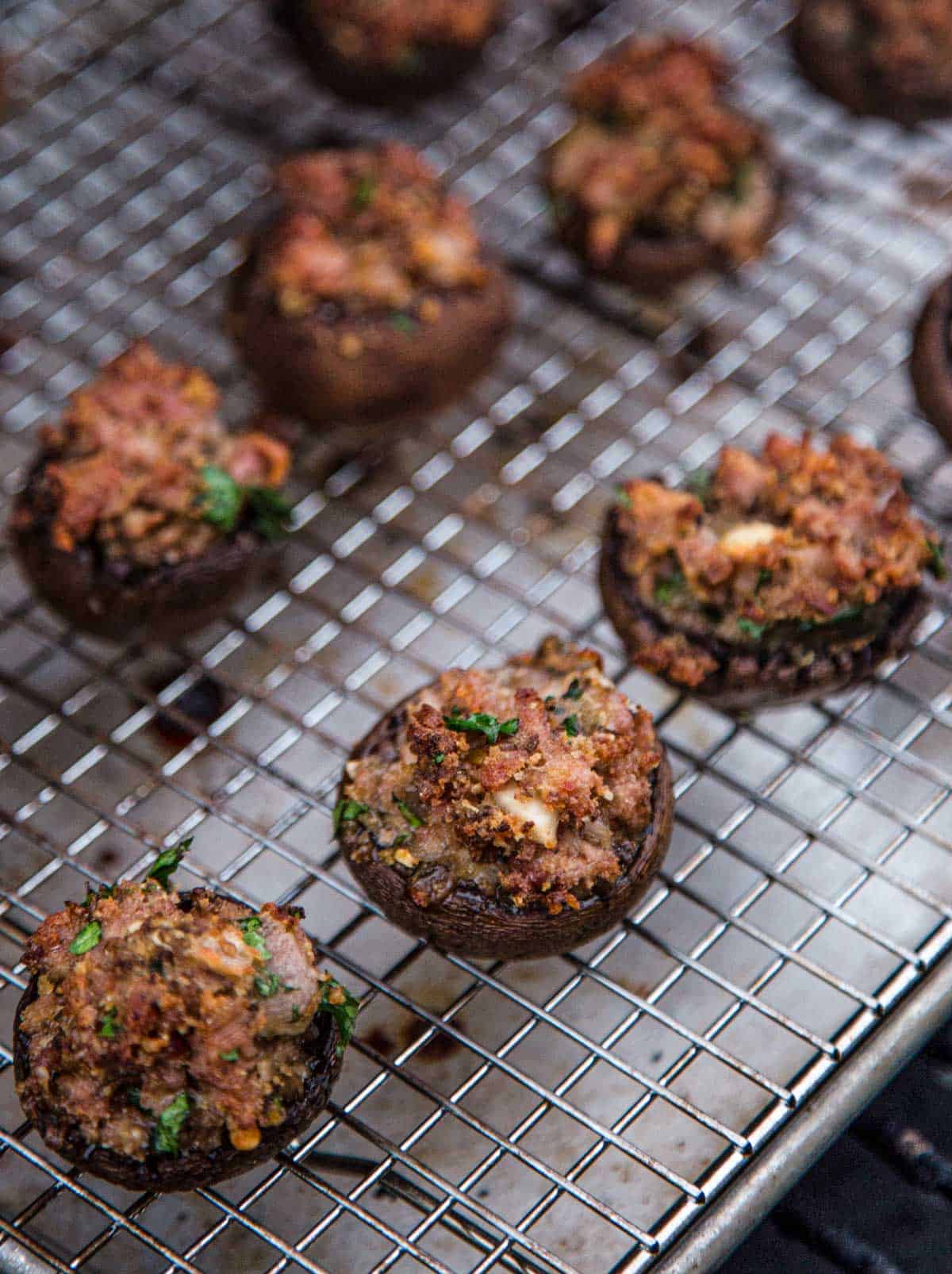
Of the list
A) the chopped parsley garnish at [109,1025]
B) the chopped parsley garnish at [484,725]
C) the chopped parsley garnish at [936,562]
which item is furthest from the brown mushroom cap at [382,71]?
the chopped parsley garnish at [109,1025]

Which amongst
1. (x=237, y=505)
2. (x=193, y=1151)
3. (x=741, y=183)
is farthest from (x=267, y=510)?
(x=741, y=183)

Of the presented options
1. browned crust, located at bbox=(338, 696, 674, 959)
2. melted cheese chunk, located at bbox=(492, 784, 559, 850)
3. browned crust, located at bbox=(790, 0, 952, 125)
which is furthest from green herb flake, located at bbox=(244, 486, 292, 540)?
browned crust, located at bbox=(790, 0, 952, 125)

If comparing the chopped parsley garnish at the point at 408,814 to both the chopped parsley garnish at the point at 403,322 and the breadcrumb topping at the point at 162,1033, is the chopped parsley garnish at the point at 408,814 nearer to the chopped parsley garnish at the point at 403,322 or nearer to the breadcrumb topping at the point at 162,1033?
the breadcrumb topping at the point at 162,1033

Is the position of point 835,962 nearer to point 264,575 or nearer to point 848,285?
point 264,575

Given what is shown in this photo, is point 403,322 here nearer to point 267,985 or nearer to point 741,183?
point 741,183

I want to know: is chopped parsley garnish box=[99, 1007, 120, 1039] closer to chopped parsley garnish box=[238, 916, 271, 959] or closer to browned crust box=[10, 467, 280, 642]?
chopped parsley garnish box=[238, 916, 271, 959]

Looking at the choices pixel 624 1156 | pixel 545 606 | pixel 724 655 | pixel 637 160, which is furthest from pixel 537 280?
pixel 624 1156
